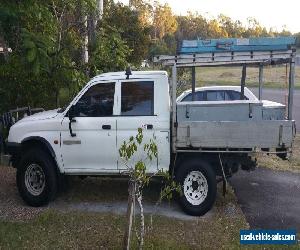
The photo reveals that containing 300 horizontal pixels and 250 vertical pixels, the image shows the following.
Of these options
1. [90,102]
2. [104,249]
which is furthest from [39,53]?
[104,249]

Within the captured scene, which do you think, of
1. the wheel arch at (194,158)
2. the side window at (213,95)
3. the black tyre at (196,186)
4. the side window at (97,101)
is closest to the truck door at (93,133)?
the side window at (97,101)

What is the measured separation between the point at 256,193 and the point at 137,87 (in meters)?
3.17

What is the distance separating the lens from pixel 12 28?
10.2m

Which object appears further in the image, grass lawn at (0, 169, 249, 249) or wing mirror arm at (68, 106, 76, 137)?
wing mirror arm at (68, 106, 76, 137)

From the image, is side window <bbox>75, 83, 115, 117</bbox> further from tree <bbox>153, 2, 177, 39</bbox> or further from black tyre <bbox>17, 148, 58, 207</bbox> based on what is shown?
tree <bbox>153, 2, 177, 39</bbox>

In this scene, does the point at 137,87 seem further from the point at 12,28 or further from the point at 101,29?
the point at 101,29

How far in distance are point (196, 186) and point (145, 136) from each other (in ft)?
3.81

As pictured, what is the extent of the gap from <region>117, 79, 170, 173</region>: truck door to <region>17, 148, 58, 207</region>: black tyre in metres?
1.21

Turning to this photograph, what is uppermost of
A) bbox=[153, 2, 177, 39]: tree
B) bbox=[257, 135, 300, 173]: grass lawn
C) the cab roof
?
bbox=[153, 2, 177, 39]: tree

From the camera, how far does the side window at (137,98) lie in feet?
23.6

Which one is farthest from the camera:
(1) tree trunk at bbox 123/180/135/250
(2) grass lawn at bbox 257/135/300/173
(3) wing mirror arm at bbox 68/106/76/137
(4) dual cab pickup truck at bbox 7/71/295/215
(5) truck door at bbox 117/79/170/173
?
(2) grass lawn at bbox 257/135/300/173

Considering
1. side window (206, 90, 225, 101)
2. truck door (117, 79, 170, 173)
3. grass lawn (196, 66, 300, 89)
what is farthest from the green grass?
grass lawn (196, 66, 300, 89)

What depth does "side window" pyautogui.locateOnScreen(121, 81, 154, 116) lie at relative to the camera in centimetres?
721

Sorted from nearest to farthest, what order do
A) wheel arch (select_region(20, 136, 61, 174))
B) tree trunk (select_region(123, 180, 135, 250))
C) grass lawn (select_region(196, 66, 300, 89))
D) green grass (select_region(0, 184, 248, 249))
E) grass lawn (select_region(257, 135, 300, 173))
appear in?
1. tree trunk (select_region(123, 180, 135, 250))
2. green grass (select_region(0, 184, 248, 249))
3. wheel arch (select_region(20, 136, 61, 174))
4. grass lawn (select_region(257, 135, 300, 173))
5. grass lawn (select_region(196, 66, 300, 89))
